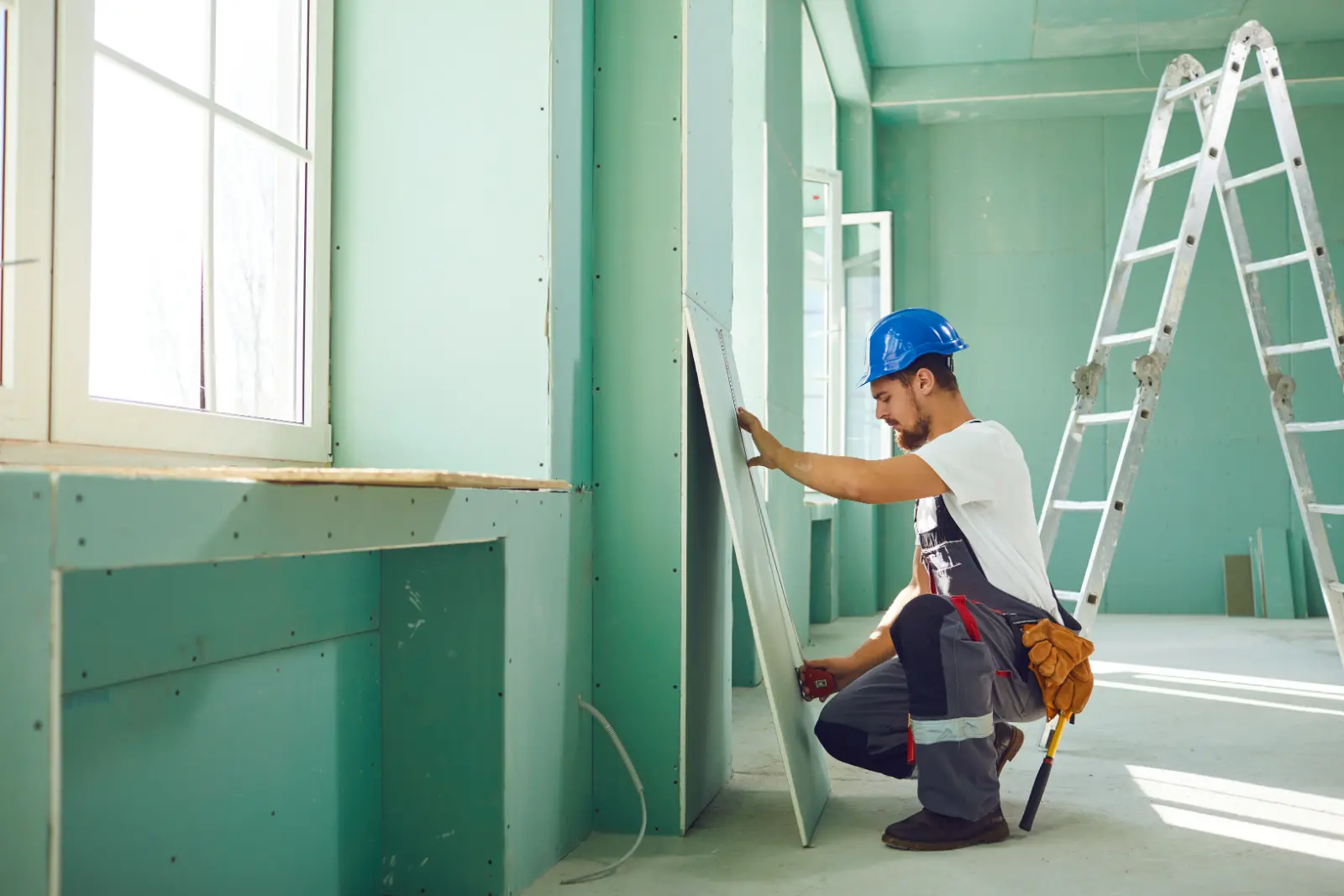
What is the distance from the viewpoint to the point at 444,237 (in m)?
2.15

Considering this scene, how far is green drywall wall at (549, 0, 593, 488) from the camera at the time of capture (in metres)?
2.15

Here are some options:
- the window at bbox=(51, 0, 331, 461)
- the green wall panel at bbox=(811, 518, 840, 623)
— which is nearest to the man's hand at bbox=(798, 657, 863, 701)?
the window at bbox=(51, 0, 331, 461)

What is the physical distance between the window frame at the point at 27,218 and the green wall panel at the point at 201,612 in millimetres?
282

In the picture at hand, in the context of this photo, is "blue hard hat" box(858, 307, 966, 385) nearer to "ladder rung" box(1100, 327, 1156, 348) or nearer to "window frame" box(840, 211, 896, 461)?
"ladder rung" box(1100, 327, 1156, 348)

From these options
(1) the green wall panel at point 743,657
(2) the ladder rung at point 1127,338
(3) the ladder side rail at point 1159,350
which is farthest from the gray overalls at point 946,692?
(1) the green wall panel at point 743,657

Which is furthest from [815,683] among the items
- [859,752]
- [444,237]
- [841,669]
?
[444,237]

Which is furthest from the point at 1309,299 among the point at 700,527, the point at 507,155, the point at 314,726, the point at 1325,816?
the point at 314,726

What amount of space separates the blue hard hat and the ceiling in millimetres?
4329

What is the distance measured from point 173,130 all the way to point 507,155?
24.0 inches

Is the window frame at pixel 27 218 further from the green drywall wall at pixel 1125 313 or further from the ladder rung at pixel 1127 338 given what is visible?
the green drywall wall at pixel 1125 313

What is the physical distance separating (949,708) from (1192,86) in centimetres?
264

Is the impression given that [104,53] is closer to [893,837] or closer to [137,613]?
[137,613]

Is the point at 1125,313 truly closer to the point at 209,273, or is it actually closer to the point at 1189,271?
the point at 1189,271

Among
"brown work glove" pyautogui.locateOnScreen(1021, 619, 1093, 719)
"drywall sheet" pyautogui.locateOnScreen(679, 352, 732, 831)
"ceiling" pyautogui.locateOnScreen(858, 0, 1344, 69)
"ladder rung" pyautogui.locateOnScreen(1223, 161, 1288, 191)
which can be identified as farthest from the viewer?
"ceiling" pyautogui.locateOnScreen(858, 0, 1344, 69)
